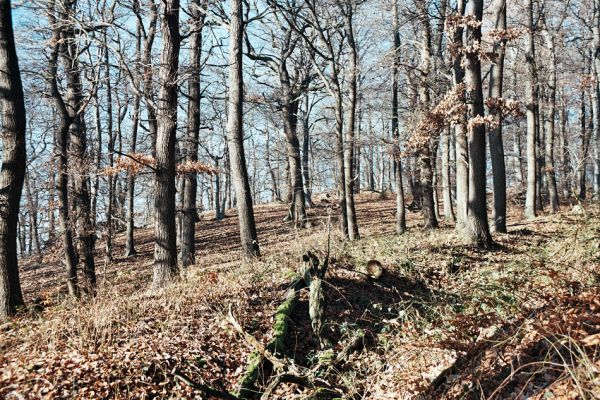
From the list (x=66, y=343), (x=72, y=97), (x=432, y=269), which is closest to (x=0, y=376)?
(x=66, y=343)

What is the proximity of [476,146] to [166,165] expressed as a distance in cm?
761

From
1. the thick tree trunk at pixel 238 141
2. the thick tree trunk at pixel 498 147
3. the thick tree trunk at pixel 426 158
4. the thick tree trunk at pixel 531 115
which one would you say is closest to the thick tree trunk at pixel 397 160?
the thick tree trunk at pixel 426 158

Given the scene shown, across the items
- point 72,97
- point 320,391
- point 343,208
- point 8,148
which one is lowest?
point 320,391

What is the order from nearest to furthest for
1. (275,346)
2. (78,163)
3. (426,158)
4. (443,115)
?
(275,346), (78,163), (443,115), (426,158)

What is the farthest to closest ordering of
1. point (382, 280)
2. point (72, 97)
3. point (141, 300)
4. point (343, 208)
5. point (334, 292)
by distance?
point (343, 208) → point (72, 97) → point (382, 280) → point (334, 292) → point (141, 300)

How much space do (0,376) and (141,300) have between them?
2.55 metres

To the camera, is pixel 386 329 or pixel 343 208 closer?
pixel 386 329

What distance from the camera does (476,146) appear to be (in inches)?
419

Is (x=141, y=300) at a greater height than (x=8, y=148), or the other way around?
(x=8, y=148)

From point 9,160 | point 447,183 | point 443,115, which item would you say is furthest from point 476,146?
point 9,160

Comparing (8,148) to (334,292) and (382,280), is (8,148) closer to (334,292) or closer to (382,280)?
(334,292)

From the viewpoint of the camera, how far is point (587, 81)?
17.8 m

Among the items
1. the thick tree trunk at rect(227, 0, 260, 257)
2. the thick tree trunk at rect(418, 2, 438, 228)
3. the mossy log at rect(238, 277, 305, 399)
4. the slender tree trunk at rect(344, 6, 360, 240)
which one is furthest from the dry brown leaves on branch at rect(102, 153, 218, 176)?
the thick tree trunk at rect(418, 2, 438, 228)

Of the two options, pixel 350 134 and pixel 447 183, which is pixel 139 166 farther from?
pixel 447 183
